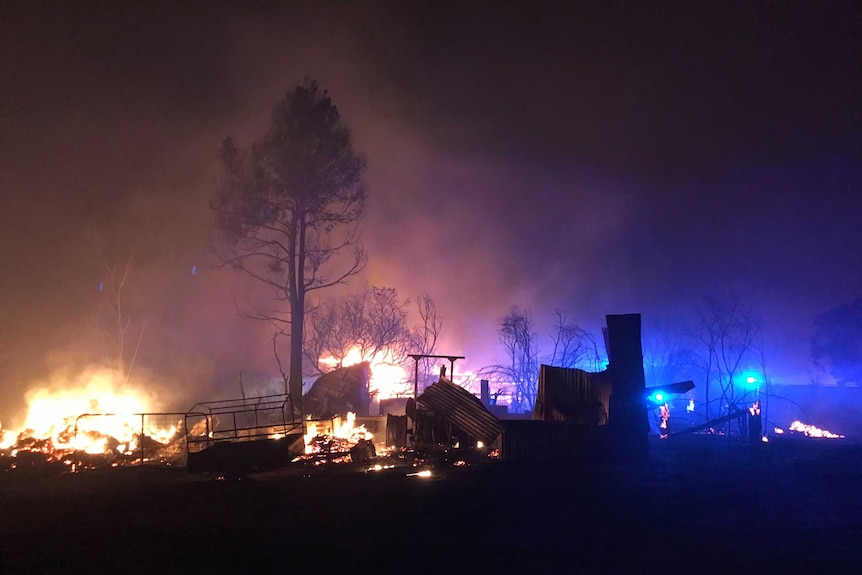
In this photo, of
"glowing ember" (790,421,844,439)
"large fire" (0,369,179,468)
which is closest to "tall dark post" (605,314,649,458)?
"large fire" (0,369,179,468)

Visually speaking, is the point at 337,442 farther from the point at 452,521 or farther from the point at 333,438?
the point at 452,521

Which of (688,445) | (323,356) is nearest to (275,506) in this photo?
(688,445)

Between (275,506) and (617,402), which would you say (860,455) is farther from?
(275,506)

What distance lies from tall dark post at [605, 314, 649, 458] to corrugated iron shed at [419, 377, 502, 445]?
420cm

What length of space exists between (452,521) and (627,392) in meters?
9.79

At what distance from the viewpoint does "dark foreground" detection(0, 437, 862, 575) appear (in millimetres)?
8320

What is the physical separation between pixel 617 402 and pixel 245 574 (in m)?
13.8

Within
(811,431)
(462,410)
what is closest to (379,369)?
(462,410)

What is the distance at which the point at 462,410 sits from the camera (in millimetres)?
19797

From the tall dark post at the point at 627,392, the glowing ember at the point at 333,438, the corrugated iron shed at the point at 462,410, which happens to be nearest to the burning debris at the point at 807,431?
the tall dark post at the point at 627,392

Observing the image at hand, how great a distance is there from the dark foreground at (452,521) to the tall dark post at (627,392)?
1.33 meters

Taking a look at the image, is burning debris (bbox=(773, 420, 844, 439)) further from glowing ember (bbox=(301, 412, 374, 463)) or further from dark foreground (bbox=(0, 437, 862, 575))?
glowing ember (bbox=(301, 412, 374, 463))

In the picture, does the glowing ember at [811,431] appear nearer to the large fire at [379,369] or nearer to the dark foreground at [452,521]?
the dark foreground at [452,521]

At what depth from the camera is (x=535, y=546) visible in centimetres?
895
